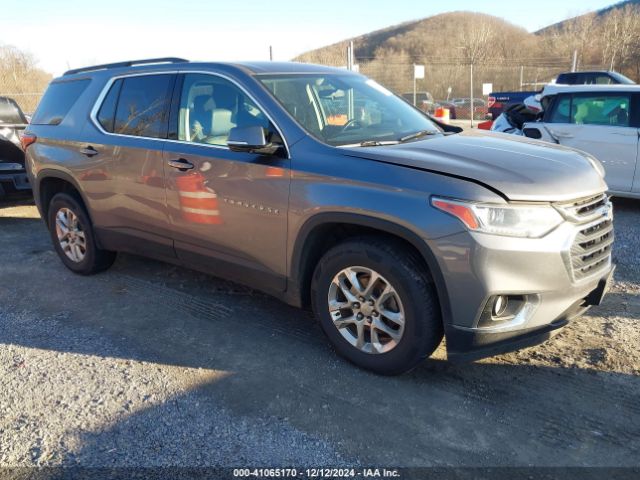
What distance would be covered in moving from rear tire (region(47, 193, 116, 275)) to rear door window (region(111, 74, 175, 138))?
39.0 inches

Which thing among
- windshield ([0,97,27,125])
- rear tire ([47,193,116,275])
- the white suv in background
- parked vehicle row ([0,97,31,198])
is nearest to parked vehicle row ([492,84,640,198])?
the white suv in background

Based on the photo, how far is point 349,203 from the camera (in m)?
2.97

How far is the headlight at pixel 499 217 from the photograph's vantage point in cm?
264

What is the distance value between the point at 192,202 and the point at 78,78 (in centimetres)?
213

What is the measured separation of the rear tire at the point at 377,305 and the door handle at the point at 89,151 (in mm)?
2425

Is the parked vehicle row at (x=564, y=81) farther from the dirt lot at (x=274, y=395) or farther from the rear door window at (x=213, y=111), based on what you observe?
the rear door window at (x=213, y=111)

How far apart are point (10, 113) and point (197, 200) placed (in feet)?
21.4

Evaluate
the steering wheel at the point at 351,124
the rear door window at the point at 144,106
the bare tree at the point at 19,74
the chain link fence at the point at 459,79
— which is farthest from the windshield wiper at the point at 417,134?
the bare tree at the point at 19,74

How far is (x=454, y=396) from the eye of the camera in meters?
2.99

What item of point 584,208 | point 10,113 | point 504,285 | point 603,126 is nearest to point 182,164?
point 504,285

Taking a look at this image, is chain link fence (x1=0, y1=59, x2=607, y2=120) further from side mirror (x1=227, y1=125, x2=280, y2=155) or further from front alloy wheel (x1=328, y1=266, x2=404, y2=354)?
front alloy wheel (x1=328, y1=266, x2=404, y2=354)

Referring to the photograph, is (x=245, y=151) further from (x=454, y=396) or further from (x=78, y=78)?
(x=78, y=78)

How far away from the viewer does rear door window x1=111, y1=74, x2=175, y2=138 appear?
13.3ft

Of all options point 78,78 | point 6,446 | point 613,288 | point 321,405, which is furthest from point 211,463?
point 78,78
